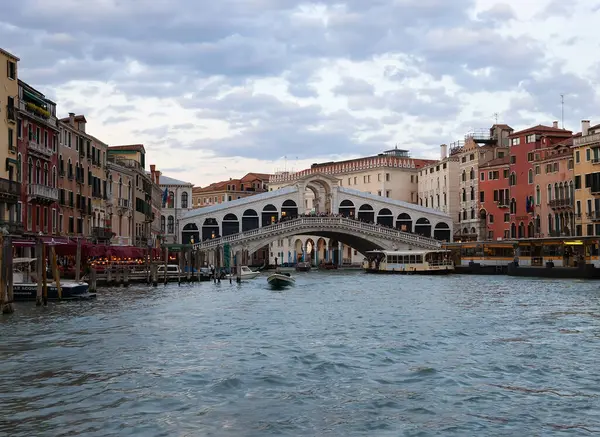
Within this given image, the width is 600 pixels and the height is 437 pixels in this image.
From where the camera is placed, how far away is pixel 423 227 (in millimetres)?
69438

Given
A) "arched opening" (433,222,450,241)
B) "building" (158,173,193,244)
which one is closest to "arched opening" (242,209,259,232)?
"building" (158,173,193,244)

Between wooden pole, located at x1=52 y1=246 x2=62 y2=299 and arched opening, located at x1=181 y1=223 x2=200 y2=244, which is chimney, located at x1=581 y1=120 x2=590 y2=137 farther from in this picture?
wooden pole, located at x1=52 y1=246 x2=62 y2=299

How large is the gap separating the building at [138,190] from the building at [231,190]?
36.6m

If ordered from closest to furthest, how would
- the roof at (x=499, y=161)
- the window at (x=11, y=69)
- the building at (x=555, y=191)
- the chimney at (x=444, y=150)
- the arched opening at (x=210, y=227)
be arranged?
the window at (x=11, y=69) < the building at (x=555, y=191) < the roof at (x=499, y=161) < the arched opening at (x=210, y=227) < the chimney at (x=444, y=150)

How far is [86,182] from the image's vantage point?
4072cm

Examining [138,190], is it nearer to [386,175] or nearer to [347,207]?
[347,207]

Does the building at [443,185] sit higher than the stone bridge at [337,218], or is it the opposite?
the building at [443,185]

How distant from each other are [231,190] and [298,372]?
83.5 meters

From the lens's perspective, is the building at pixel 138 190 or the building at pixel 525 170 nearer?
the building at pixel 138 190

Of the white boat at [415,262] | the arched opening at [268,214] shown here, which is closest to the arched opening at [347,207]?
the arched opening at [268,214]

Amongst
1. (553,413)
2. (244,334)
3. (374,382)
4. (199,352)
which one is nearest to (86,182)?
(244,334)

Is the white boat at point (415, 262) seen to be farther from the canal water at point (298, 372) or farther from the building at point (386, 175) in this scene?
the canal water at point (298, 372)

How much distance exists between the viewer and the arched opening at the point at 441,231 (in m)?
69.2

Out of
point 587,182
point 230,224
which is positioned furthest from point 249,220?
point 587,182
